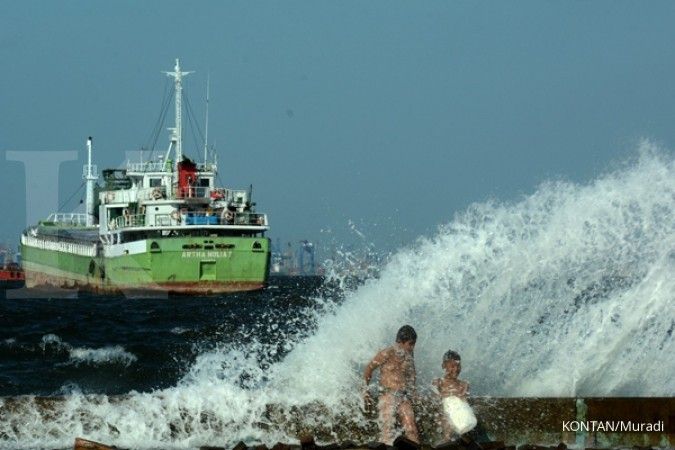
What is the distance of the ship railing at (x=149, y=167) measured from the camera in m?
69.9

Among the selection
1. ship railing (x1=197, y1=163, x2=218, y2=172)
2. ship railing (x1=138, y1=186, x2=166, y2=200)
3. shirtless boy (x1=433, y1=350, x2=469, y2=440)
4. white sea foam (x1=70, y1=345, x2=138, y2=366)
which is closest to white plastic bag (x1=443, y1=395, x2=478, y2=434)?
shirtless boy (x1=433, y1=350, x2=469, y2=440)

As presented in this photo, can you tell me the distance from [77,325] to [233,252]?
26443 mm

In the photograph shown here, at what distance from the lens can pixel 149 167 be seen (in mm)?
70188

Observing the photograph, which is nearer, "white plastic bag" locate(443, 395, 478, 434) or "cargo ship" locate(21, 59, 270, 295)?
"white plastic bag" locate(443, 395, 478, 434)

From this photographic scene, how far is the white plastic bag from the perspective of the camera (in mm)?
10062

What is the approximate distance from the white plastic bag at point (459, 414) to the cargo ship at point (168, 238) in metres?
48.9

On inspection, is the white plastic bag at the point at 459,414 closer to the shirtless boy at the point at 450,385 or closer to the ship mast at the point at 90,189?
the shirtless boy at the point at 450,385

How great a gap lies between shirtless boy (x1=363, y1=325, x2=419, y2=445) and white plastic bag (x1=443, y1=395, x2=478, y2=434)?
337mm

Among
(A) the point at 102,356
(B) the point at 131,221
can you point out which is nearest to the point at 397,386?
(A) the point at 102,356

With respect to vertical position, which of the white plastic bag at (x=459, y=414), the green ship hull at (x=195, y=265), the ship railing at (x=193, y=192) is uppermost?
the ship railing at (x=193, y=192)

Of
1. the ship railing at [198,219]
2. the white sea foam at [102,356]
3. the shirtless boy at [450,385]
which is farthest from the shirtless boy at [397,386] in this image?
the ship railing at [198,219]

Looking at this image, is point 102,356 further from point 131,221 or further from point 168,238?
point 131,221

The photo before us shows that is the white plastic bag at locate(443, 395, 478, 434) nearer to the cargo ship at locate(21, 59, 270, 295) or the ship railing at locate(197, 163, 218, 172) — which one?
the cargo ship at locate(21, 59, 270, 295)

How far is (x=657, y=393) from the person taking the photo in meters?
12.7
